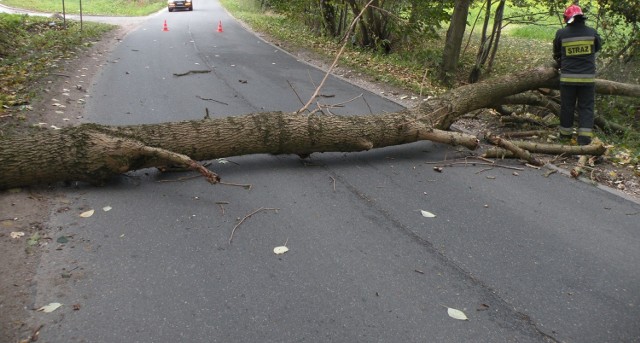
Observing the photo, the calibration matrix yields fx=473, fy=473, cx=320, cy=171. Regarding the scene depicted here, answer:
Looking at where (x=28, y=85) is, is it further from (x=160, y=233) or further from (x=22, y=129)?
(x=160, y=233)

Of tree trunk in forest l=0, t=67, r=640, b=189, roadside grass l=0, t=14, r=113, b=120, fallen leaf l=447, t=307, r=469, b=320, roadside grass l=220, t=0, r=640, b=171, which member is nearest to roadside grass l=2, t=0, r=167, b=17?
roadside grass l=220, t=0, r=640, b=171

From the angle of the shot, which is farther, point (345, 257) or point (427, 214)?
point (427, 214)

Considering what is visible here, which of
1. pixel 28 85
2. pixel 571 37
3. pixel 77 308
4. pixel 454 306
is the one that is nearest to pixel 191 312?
pixel 77 308

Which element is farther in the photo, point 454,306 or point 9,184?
point 9,184

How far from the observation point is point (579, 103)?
6934mm

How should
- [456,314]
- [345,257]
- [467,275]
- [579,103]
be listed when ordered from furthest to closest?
[579,103] < [345,257] < [467,275] < [456,314]

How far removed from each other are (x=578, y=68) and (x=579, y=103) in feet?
1.68

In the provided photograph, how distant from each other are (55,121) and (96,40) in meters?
10.4

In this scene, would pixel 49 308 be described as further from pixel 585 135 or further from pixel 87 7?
pixel 87 7

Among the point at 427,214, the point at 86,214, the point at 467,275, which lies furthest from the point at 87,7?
the point at 467,275

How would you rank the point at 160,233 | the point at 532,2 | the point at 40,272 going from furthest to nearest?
1. the point at 532,2
2. the point at 160,233
3. the point at 40,272

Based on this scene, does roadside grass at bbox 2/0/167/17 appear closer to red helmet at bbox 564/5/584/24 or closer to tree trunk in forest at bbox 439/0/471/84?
tree trunk in forest at bbox 439/0/471/84

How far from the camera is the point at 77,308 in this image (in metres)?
3.14

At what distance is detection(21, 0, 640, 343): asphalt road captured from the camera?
3109 mm
